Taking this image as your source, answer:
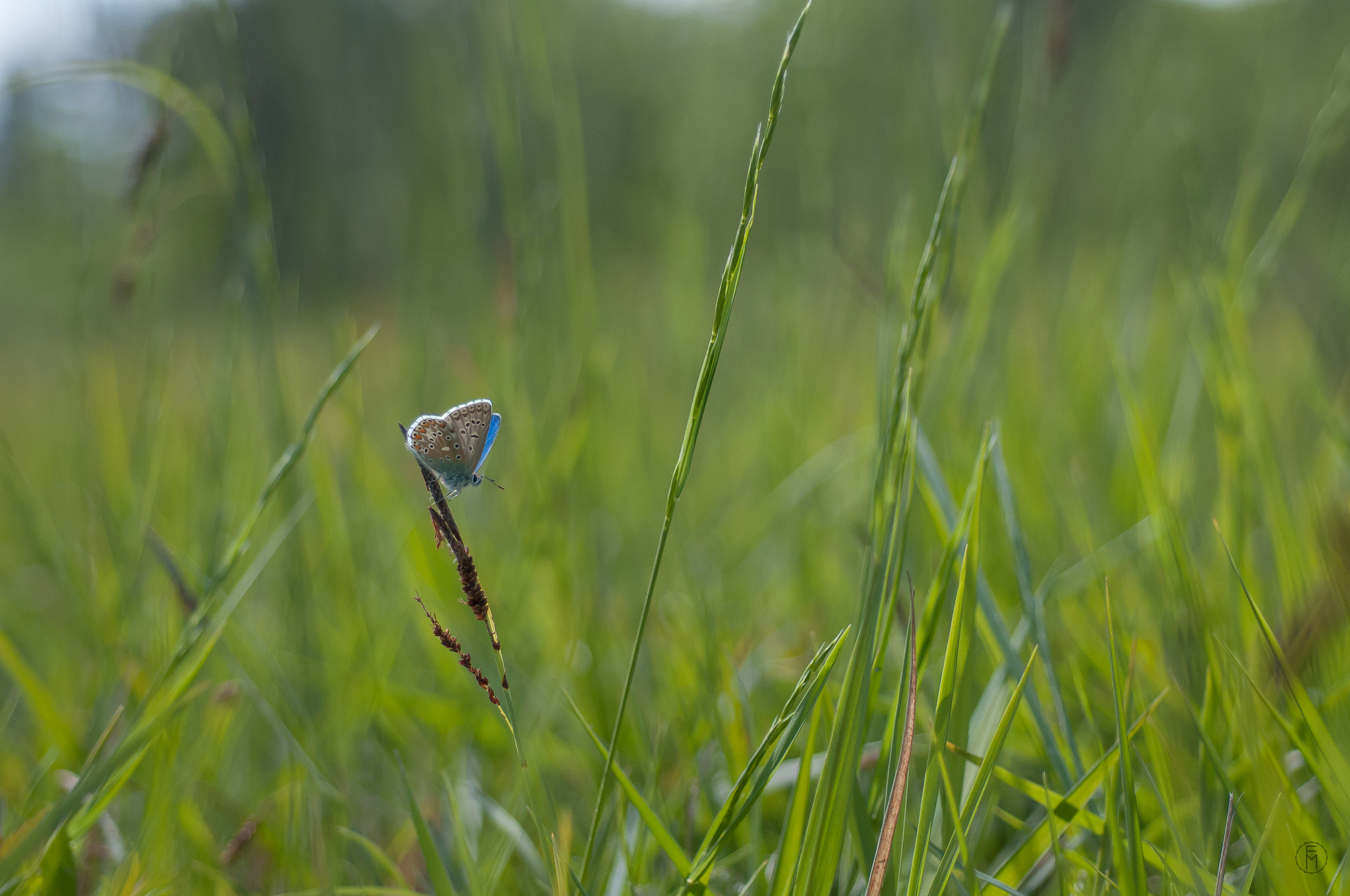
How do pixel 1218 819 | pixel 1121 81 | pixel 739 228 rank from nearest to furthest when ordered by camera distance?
pixel 739 228 → pixel 1218 819 → pixel 1121 81

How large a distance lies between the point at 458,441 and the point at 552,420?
2.34ft

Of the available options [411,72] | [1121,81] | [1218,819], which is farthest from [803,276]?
[1121,81]

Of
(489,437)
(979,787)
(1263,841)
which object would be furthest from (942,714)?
(489,437)

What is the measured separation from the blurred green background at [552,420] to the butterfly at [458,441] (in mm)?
266

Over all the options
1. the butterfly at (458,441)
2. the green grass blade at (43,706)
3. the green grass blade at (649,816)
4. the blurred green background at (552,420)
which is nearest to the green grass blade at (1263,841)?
the blurred green background at (552,420)

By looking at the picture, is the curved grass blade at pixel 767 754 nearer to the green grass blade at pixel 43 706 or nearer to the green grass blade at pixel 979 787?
the green grass blade at pixel 979 787

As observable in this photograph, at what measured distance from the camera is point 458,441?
0.42 m

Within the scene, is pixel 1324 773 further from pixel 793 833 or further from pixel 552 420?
pixel 552 420

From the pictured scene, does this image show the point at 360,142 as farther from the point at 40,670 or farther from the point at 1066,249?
the point at 1066,249

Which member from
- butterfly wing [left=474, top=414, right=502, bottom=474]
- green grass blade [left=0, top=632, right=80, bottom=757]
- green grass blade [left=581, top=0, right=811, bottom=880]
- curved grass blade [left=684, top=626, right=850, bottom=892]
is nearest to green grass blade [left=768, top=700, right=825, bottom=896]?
curved grass blade [left=684, top=626, right=850, bottom=892]

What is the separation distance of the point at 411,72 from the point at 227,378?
703mm

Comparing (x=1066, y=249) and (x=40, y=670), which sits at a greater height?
(x=1066, y=249)

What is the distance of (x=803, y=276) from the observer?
124 centimetres

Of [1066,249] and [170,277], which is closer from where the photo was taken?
[170,277]
